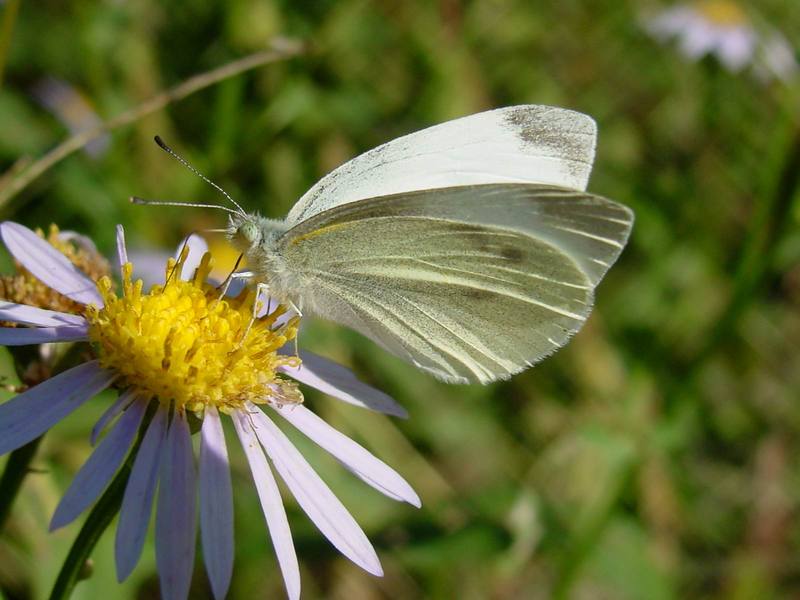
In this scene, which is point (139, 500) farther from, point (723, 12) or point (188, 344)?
point (723, 12)

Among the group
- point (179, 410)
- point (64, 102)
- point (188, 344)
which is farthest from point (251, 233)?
point (64, 102)

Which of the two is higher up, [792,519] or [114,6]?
[114,6]

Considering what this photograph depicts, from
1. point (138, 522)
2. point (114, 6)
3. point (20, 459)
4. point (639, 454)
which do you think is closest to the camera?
point (138, 522)

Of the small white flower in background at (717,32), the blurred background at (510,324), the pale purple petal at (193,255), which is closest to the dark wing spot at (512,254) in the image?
the blurred background at (510,324)

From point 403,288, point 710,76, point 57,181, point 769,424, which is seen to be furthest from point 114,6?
point 769,424

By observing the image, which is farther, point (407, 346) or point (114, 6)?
point (114, 6)

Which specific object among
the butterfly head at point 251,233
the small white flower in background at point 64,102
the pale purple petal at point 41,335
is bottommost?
the butterfly head at point 251,233

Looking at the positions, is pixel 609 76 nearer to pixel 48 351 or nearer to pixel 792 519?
pixel 792 519

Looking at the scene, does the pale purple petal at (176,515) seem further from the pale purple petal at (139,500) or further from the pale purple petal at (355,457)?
the pale purple petal at (355,457)
